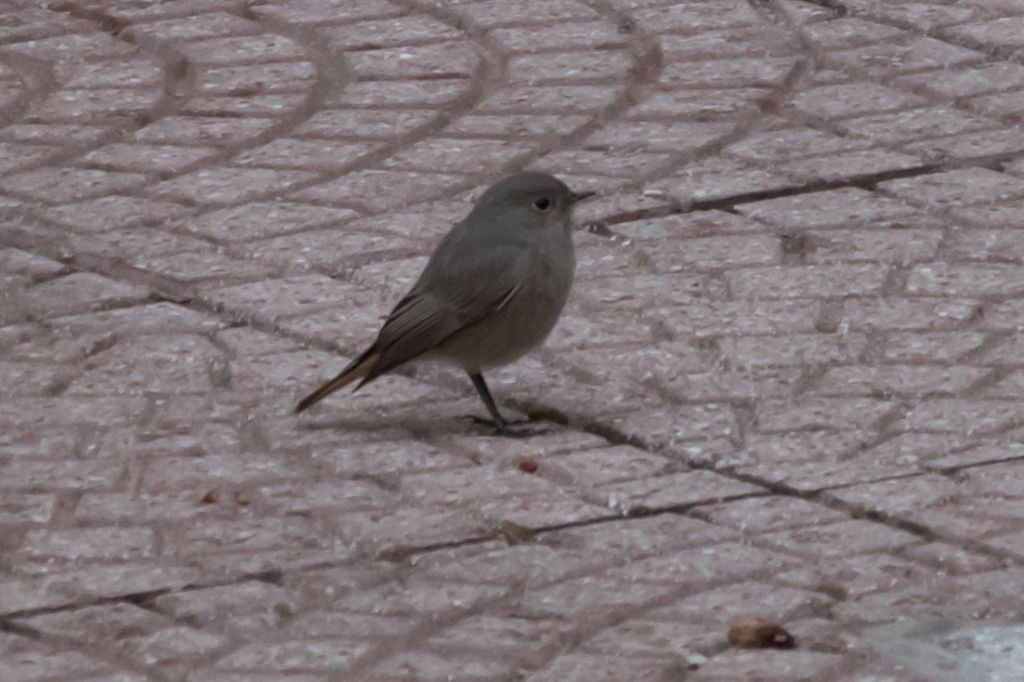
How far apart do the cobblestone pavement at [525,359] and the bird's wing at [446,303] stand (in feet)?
0.86

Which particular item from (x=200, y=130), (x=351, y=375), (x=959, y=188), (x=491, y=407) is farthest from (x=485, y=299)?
(x=200, y=130)

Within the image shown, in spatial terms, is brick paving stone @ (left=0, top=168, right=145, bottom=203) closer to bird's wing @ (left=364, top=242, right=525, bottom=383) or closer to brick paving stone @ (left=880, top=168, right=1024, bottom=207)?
bird's wing @ (left=364, top=242, right=525, bottom=383)

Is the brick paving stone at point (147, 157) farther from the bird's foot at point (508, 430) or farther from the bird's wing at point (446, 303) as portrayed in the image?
the bird's foot at point (508, 430)

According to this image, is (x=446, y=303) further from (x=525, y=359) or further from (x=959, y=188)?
(x=959, y=188)

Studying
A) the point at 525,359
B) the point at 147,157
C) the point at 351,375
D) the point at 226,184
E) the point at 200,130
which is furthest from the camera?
the point at 200,130

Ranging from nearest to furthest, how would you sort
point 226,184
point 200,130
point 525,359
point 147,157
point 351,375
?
point 351,375 → point 525,359 → point 226,184 → point 147,157 → point 200,130

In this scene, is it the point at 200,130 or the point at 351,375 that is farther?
the point at 200,130

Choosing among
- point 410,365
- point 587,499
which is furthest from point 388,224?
point 587,499

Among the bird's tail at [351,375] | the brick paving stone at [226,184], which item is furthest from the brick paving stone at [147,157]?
the bird's tail at [351,375]

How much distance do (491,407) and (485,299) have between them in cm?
30

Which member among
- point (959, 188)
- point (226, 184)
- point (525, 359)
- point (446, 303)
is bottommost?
point (525, 359)

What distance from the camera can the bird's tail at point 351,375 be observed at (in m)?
6.54

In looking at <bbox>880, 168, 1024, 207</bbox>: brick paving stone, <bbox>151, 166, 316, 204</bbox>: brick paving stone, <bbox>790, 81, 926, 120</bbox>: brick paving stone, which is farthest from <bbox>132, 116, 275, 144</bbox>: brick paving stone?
<bbox>880, 168, 1024, 207</bbox>: brick paving stone

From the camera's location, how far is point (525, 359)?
7184 millimetres
